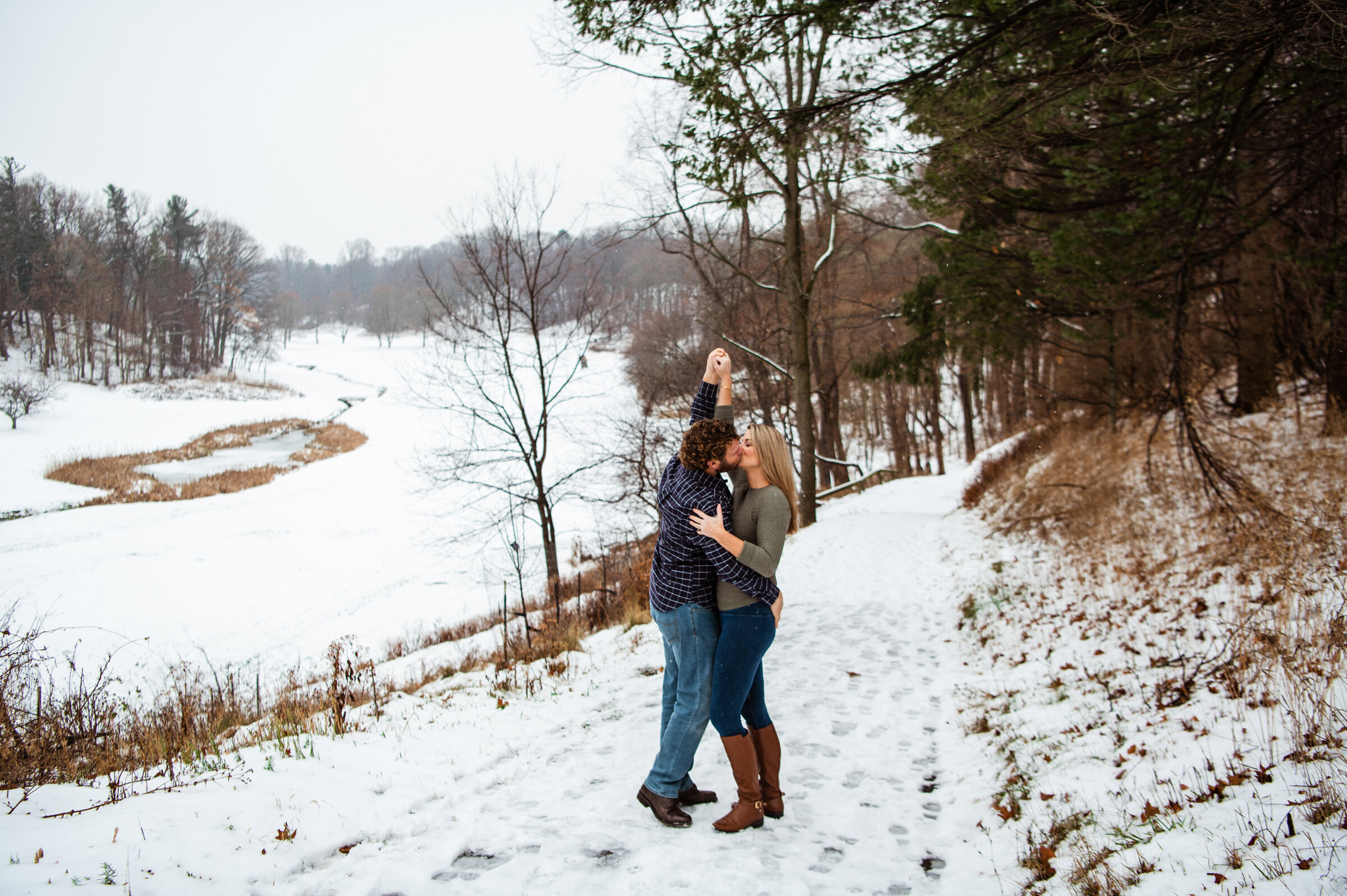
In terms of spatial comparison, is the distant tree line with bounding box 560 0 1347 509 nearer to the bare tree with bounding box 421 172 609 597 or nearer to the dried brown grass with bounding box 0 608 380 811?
the bare tree with bounding box 421 172 609 597

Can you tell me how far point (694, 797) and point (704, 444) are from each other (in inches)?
75.2

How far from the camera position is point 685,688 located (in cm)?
339

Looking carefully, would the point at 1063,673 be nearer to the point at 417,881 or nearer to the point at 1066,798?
the point at 1066,798

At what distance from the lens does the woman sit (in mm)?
3285

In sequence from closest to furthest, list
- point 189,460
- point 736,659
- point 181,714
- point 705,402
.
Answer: point 736,659 < point 705,402 < point 181,714 < point 189,460

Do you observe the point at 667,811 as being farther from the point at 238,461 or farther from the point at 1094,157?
the point at 238,461

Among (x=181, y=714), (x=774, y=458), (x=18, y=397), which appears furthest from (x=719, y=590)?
(x=18, y=397)

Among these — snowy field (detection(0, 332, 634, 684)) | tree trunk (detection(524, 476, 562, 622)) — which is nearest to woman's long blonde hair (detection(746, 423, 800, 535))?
snowy field (detection(0, 332, 634, 684))

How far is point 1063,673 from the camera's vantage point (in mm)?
5441

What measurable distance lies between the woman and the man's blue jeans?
0.05m

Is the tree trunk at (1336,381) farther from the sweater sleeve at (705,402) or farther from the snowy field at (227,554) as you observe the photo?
the snowy field at (227,554)

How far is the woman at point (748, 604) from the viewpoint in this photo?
10.8 ft

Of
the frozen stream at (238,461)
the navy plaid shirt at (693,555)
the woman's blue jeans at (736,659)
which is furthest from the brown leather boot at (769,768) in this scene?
the frozen stream at (238,461)

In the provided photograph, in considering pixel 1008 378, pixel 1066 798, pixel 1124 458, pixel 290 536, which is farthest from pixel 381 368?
pixel 1066 798
